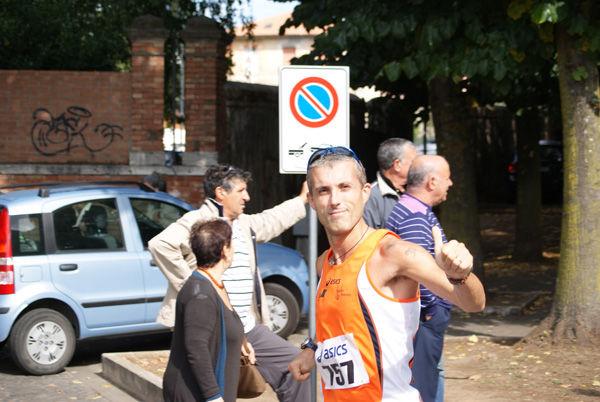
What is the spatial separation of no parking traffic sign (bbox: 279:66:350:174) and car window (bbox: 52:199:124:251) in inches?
134

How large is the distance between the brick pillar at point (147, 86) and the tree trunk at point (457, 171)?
5.13m

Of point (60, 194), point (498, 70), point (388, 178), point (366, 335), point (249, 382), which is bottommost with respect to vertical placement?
point (249, 382)

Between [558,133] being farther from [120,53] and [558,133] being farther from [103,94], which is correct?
[103,94]

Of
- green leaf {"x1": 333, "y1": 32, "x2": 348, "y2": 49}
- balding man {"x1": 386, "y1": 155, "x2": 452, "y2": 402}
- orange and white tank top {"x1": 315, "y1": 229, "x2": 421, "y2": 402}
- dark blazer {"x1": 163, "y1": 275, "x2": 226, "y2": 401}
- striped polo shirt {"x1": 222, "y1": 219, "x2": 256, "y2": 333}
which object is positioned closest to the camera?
orange and white tank top {"x1": 315, "y1": 229, "x2": 421, "y2": 402}

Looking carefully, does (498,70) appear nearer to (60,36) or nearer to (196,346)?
(196,346)

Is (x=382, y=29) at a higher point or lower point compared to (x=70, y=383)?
higher

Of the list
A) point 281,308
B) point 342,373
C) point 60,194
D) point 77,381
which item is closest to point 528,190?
point 281,308

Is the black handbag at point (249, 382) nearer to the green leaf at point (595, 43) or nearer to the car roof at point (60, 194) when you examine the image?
the car roof at point (60, 194)

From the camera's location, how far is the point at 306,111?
19.3ft

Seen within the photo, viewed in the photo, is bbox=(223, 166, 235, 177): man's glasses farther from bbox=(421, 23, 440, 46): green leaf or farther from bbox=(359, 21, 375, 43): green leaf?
bbox=(359, 21, 375, 43): green leaf

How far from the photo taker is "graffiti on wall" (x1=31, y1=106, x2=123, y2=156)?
1402 centimetres

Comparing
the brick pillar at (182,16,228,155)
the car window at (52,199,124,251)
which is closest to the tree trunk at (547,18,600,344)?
the car window at (52,199,124,251)

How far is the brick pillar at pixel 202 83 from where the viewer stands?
14031 millimetres

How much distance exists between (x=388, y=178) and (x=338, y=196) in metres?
2.94
